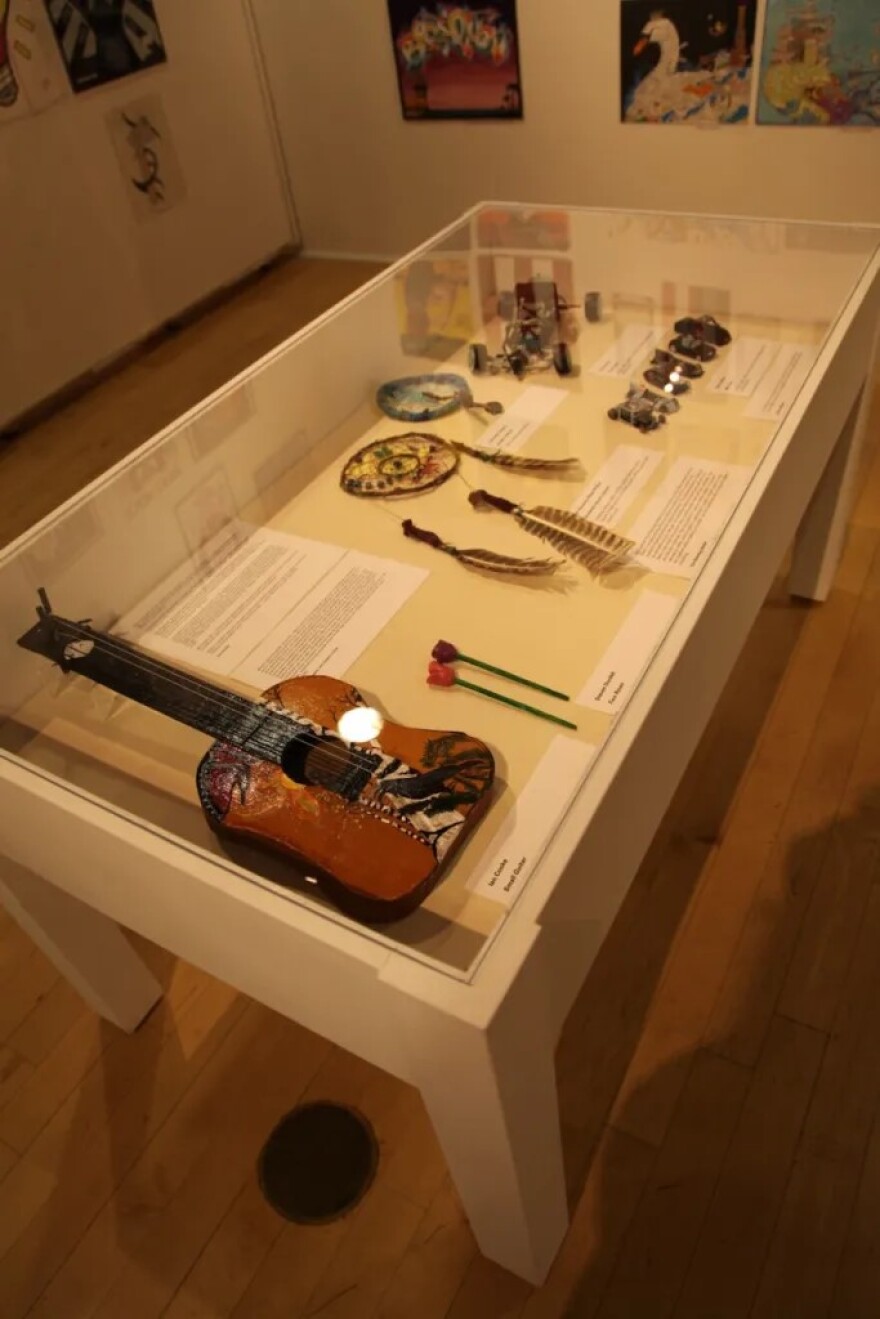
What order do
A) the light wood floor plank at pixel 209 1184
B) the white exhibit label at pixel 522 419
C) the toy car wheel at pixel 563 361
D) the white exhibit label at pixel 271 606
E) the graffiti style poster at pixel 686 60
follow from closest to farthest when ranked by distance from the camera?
the white exhibit label at pixel 271 606, the light wood floor plank at pixel 209 1184, the white exhibit label at pixel 522 419, the toy car wheel at pixel 563 361, the graffiti style poster at pixel 686 60

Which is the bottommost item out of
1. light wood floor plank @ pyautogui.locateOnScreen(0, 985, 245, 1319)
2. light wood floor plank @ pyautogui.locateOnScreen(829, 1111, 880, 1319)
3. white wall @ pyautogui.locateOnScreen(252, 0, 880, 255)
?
light wood floor plank @ pyautogui.locateOnScreen(829, 1111, 880, 1319)

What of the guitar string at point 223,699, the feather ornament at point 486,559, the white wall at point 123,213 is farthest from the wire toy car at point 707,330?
the white wall at point 123,213

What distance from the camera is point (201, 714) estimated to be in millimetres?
1052

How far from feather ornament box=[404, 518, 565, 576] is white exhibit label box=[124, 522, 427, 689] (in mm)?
59

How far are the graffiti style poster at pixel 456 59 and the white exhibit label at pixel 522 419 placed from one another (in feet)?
7.33

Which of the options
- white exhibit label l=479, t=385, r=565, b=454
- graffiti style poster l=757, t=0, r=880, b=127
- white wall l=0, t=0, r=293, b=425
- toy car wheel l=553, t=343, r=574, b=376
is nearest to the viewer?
white exhibit label l=479, t=385, r=565, b=454

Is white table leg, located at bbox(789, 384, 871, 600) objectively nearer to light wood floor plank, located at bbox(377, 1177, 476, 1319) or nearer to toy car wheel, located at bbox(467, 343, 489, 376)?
toy car wheel, located at bbox(467, 343, 489, 376)

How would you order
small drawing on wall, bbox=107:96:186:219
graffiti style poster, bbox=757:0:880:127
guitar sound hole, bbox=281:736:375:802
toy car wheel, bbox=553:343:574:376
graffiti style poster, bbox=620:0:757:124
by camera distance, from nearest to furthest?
guitar sound hole, bbox=281:736:375:802 → toy car wheel, bbox=553:343:574:376 → graffiti style poster, bbox=757:0:880:127 → graffiti style poster, bbox=620:0:757:124 → small drawing on wall, bbox=107:96:186:219

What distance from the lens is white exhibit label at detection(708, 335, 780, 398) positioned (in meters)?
1.52

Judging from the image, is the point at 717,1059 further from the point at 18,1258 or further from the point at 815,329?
the point at 815,329

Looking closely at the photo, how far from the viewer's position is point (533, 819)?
934 mm

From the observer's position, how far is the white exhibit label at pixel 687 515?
121 centimetres

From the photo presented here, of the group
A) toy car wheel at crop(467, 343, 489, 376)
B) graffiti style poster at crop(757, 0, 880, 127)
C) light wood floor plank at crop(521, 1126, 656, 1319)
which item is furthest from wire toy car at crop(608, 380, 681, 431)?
graffiti style poster at crop(757, 0, 880, 127)

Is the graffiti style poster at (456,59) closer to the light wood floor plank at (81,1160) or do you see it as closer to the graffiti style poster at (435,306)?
the graffiti style poster at (435,306)
